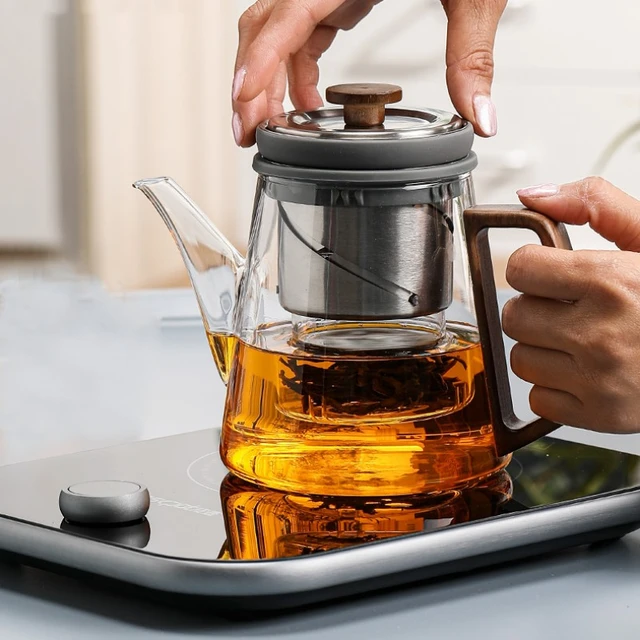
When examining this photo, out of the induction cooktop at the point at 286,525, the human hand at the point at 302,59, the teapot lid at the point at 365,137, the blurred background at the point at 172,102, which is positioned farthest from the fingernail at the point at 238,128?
the blurred background at the point at 172,102

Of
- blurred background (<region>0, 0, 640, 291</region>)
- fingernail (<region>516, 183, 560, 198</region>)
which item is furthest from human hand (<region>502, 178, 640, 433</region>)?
blurred background (<region>0, 0, 640, 291</region>)

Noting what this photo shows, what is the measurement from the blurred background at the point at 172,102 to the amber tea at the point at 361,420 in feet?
7.81

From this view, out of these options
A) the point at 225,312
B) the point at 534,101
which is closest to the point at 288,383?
the point at 225,312

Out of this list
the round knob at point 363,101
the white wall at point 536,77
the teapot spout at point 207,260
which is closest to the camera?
the round knob at point 363,101

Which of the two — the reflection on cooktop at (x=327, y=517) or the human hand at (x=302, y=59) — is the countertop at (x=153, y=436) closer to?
the reflection on cooktop at (x=327, y=517)

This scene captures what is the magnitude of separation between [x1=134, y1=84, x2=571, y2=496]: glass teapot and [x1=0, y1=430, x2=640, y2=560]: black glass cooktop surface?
0.5 inches

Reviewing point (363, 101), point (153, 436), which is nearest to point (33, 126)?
point (153, 436)

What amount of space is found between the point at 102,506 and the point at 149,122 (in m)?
2.54

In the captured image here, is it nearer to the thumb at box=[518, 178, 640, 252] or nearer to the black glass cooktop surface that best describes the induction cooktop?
the black glass cooktop surface

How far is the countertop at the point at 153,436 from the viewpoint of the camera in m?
0.56

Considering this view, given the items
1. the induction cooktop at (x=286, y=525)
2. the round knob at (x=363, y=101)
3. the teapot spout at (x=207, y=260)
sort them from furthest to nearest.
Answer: the teapot spout at (x=207, y=260) → the round knob at (x=363, y=101) → the induction cooktop at (x=286, y=525)

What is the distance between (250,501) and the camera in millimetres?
662

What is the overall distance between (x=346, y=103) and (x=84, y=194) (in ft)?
8.29

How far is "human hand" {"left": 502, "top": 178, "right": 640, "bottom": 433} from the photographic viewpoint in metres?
Result: 0.64
